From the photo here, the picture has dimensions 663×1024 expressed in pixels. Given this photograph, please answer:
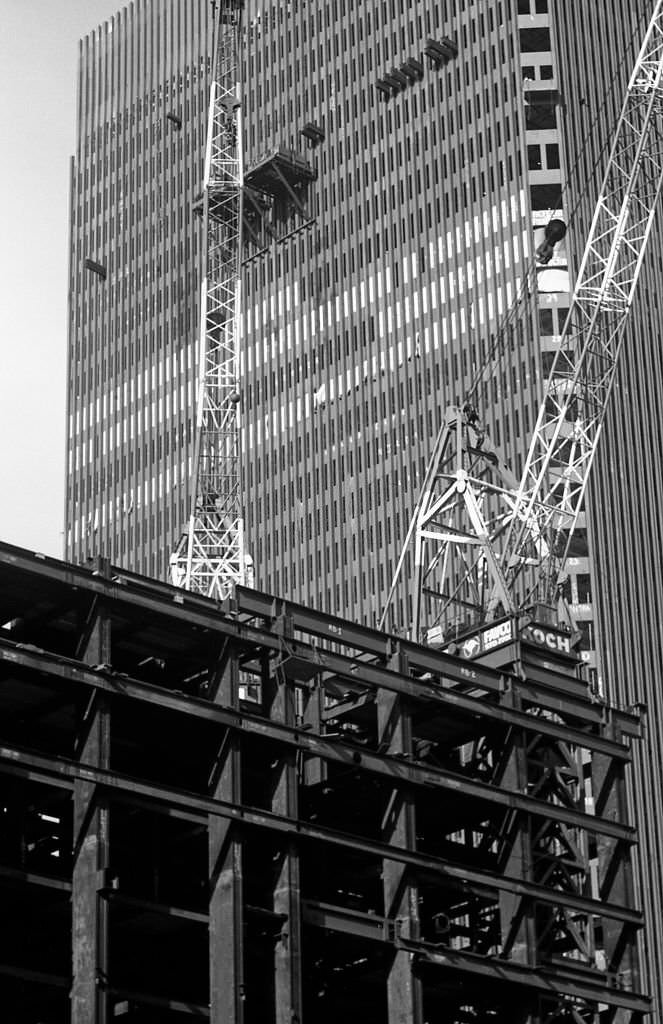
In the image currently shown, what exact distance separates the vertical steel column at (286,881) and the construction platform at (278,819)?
102mm

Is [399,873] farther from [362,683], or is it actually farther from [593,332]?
[593,332]

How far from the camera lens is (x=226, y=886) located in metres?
93.9

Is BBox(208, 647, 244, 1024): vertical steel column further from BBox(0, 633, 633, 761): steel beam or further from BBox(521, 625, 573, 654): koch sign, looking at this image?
BBox(521, 625, 573, 654): koch sign

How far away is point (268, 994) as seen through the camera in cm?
10106

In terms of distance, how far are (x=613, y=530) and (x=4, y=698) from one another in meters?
101

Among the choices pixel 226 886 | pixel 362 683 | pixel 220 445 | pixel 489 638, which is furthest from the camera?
pixel 220 445

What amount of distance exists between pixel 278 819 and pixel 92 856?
9.27 metres

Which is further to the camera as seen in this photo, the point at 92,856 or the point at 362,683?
the point at 362,683

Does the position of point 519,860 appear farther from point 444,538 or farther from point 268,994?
point 444,538

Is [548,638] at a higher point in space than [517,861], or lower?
higher

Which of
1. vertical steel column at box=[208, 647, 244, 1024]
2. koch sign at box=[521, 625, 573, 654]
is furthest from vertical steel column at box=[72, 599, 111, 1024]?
koch sign at box=[521, 625, 573, 654]

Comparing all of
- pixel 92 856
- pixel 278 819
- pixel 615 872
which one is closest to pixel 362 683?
pixel 278 819

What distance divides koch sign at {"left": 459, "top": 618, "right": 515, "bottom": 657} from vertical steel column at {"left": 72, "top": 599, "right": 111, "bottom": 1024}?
26341 millimetres

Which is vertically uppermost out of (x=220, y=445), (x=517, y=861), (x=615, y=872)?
(x=220, y=445)
